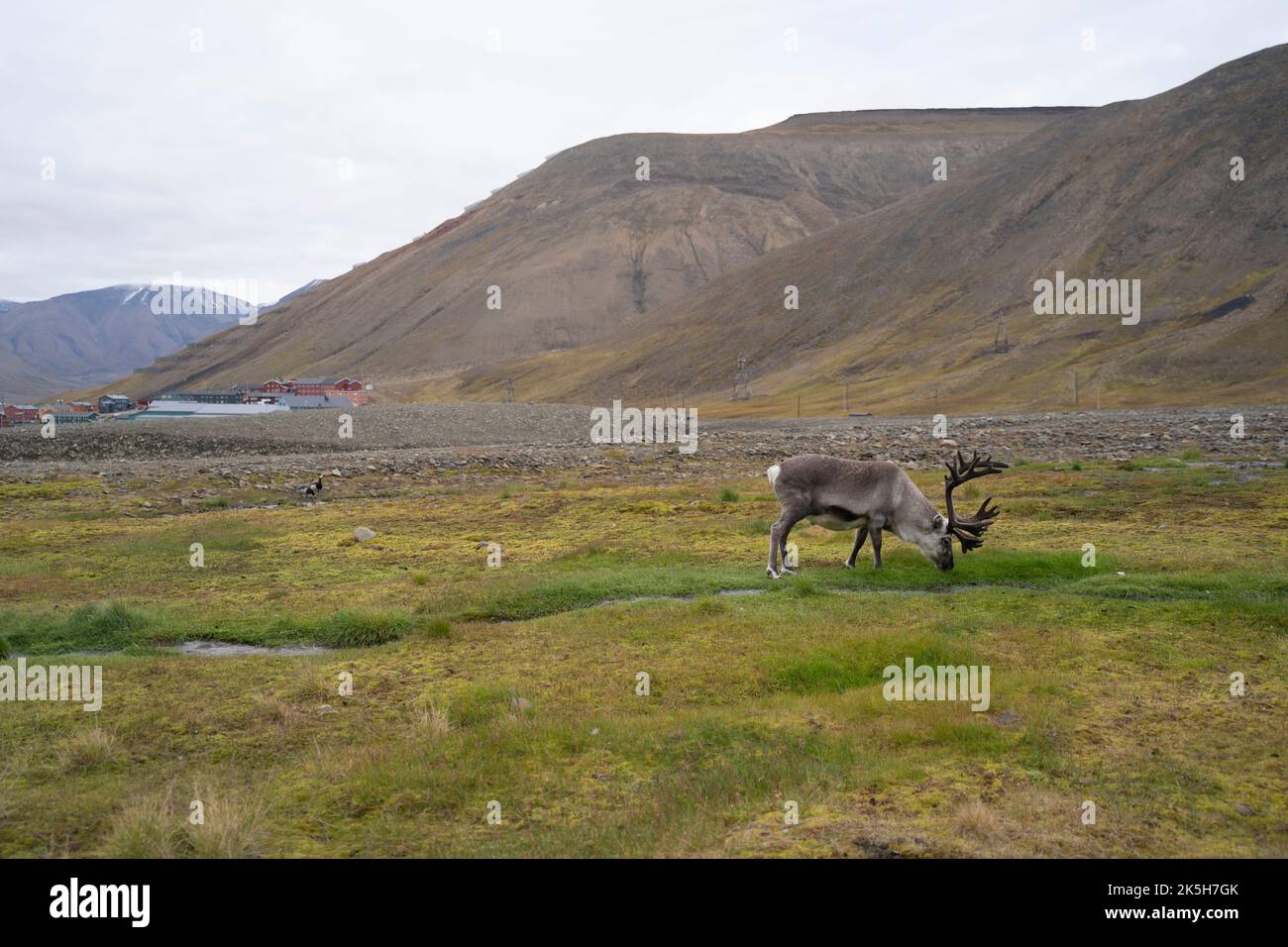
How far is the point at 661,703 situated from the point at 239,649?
699cm

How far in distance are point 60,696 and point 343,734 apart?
12.7 ft

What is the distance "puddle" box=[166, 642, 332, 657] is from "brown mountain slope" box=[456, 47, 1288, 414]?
76689 mm

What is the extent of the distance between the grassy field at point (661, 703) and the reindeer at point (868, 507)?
2.17 ft

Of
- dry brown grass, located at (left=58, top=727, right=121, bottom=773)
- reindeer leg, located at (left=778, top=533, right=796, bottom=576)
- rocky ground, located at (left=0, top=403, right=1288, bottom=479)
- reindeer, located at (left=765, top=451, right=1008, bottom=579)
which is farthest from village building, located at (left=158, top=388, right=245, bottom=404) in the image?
dry brown grass, located at (left=58, top=727, right=121, bottom=773)

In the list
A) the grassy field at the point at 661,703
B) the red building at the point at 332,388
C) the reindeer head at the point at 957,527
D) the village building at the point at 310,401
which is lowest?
the grassy field at the point at 661,703

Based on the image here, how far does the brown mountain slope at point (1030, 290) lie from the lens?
88.5 m

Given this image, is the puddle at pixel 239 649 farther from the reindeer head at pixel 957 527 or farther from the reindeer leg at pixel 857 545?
the reindeer head at pixel 957 527

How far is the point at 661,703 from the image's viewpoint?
10492 millimetres

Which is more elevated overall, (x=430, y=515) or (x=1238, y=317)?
(x=1238, y=317)

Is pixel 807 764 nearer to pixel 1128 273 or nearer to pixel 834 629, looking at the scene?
pixel 834 629

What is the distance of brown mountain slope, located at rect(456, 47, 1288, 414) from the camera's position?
88.5 metres

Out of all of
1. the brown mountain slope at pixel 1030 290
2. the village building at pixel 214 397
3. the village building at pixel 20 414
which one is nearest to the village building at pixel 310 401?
the village building at pixel 214 397

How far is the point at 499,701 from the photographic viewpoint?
1042cm
